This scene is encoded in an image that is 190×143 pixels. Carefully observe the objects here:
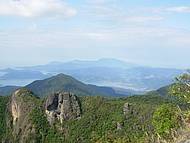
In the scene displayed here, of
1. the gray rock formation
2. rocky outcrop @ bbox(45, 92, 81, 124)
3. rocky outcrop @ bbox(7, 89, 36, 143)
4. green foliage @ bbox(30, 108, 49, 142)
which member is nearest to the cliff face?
Answer: rocky outcrop @ bbox(7, 89, 36, 143)

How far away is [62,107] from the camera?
114688 mm

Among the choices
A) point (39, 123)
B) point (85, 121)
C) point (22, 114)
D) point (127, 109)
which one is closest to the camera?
point (127, 109)

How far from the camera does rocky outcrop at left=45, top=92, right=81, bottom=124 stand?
371 feet

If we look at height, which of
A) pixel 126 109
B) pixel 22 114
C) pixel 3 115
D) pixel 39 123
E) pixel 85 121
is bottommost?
pixel 39 123

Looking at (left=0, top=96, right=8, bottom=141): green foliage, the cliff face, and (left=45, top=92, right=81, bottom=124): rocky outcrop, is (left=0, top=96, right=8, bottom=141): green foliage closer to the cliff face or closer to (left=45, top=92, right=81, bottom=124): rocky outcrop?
the cliff face

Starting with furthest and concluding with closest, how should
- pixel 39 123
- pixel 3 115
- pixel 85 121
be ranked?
1. pixel 3 115
2. pixel 39 123
3. pixel 85 121

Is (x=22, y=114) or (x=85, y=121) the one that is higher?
(x=22, y=114)

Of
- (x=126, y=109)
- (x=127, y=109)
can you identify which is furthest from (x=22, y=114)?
(x=127, y=109)

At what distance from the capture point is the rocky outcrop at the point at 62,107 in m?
113

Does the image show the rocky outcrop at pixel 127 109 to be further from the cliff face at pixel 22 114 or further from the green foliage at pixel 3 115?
the green foliage at pixel 3 115

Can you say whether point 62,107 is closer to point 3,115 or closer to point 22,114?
point 22,114

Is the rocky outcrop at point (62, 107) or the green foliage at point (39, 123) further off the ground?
the rocky outcrop at point (62, 107)

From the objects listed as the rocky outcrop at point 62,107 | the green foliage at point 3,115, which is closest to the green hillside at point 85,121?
the green foliage at point 3,115

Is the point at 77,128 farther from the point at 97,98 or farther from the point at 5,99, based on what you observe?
the point at 5,99
